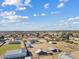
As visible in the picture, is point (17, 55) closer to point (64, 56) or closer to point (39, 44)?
point (39, 44)

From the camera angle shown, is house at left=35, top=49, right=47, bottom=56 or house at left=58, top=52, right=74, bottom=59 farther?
house at left=35, top=49, right=47, bottom=56

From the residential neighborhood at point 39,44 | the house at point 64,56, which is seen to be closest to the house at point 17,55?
the residential neighborhood at point 39,44

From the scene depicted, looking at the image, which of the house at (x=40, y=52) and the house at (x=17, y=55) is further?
the house at (x=40, y=52)

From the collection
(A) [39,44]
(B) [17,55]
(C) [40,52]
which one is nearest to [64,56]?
(C) [40,52]

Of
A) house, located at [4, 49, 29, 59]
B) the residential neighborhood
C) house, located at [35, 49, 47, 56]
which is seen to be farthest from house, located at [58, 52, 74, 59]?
house, located at [4, 49, 29, 59]

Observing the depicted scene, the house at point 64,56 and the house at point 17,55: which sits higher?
the house at point 17,55

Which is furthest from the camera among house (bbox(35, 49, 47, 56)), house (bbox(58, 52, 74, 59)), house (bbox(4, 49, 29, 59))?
house (bbox(35, 49, 47, 56))

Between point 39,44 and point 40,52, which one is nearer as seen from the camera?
point 40,52

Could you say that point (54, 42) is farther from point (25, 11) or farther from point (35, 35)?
point (25, 11)

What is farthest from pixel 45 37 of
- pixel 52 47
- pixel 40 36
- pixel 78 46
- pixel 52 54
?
pixel 78 46

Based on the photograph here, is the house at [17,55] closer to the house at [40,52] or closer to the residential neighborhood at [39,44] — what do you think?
the residential neighborhood at [39,44]

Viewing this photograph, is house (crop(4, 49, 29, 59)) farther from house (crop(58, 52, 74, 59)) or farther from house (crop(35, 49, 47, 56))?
house (crop(58, 52, 74, 59))
